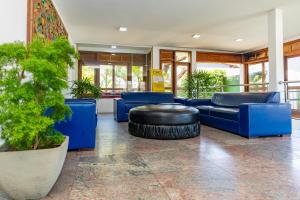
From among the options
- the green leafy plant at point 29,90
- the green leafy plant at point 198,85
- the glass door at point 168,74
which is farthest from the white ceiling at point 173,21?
the green leafy plant at point 29,90

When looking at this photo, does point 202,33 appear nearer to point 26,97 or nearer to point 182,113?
point 182,113

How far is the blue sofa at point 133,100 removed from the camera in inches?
208

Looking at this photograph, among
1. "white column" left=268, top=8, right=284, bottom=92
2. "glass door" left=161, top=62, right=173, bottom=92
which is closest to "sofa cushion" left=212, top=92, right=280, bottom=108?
"white column" left=268, top=8, right=284, bottom=92

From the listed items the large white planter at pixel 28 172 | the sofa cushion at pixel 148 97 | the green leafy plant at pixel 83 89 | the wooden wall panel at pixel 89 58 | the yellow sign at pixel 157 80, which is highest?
the wooden wall panel at pixel 89 58

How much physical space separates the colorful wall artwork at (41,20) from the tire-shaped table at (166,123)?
6.27 ft

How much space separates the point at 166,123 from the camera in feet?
10.7


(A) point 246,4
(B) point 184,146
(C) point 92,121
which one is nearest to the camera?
(C) point 92,121

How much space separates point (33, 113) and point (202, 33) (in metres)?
5.85

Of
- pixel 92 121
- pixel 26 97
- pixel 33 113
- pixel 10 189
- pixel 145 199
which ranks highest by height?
pixel 26 97

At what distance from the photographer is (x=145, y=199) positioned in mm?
1437

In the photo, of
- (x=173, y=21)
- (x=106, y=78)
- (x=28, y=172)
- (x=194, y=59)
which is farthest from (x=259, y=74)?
(x=28, y=172)

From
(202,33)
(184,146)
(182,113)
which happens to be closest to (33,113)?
(184,146)

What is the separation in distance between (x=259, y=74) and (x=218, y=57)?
1.82 m

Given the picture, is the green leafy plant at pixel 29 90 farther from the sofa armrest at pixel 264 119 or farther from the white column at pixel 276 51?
the white column at pixel 276 51
